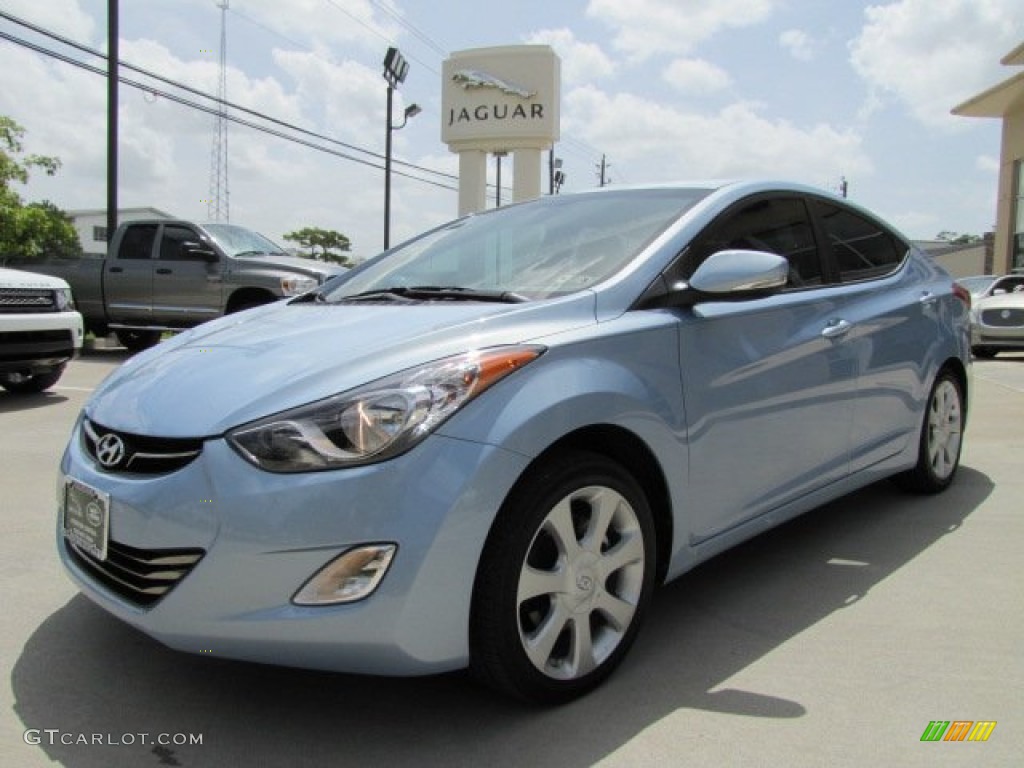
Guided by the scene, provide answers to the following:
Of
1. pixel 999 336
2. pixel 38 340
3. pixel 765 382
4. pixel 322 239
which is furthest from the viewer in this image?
pixel 322 239

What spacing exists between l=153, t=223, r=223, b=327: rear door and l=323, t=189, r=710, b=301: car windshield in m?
8.33

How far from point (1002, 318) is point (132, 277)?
42.5ft

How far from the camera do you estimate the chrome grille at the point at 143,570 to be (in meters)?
2.12

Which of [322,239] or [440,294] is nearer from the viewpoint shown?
[440,294]

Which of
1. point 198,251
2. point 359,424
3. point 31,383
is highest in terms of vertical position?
point 198,251

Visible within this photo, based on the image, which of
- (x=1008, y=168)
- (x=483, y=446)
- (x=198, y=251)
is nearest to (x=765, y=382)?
(x=483, y=446)

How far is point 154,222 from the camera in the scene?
40.1 ft

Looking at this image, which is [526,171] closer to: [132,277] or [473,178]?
[473,178]

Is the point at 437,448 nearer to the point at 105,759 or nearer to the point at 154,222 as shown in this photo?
the point at 105,759

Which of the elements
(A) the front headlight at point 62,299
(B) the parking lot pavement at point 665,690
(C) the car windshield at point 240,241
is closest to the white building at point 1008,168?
(C) the car windshield at point 240,241

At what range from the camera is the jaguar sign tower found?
23.5m

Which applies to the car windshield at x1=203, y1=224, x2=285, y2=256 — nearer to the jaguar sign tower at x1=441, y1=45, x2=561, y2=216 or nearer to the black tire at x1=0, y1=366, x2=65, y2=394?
the black tire at x1=0, y1=366, x2=65, y2=394

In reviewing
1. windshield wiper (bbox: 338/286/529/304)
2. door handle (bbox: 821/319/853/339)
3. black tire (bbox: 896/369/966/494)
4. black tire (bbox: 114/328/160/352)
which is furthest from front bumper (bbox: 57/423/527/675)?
black tire (bbox: 114/328/160/352)

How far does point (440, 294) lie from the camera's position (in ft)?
9.66
